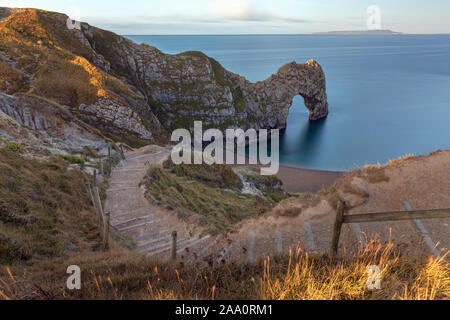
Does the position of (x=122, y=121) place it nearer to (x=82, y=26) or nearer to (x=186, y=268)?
(x=82, y=26)

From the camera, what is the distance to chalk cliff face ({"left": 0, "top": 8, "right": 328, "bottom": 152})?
1371 inches

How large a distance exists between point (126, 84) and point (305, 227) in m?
49.2

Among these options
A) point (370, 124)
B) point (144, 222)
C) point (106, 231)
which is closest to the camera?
point (106, 231)

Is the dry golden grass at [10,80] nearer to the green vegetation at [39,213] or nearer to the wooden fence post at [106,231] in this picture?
the green vegetation at [39,213]

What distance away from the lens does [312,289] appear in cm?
394

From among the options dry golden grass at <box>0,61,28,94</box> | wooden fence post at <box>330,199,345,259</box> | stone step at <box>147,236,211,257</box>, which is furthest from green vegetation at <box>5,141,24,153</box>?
dry golden grass at <box>0,61,28,94</box>

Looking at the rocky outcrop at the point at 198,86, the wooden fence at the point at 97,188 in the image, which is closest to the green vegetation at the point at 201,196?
the wooden fence at the point at 97,188

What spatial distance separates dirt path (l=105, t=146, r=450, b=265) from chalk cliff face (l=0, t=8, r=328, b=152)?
625 inches

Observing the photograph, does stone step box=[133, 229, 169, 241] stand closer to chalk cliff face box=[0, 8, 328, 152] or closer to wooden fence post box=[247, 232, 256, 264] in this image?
wooden fence post box=[247, 232, 256, 264]

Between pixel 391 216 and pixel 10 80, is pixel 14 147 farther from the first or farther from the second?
pixel 10 80

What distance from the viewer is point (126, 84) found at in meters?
50.5

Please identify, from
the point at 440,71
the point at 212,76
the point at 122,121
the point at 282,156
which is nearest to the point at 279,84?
the point at 212,76

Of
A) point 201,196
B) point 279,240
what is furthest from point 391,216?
point 201,196

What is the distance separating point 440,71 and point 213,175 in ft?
508
